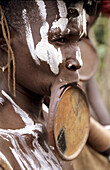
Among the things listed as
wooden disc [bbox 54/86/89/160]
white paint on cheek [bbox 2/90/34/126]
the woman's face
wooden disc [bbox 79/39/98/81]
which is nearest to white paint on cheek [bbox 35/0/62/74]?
the woman's face

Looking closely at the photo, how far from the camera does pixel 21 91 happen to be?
1.44 meters

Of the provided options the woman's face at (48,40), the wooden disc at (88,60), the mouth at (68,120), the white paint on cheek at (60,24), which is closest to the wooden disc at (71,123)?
the mouth at (68,120)

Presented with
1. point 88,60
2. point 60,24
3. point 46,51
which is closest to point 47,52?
point 46,51

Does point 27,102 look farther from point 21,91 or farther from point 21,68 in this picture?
point 21,68

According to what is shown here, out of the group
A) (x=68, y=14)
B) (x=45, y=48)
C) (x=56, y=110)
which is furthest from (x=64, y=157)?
(x=68, y=14)

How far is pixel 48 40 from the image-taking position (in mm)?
1319

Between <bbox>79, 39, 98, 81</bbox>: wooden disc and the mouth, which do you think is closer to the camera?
the mouth

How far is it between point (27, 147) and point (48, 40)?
17.1 inches

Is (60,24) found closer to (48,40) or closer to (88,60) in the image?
(48,40)

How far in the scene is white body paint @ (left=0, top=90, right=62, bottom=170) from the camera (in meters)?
1.31

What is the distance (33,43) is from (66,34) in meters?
0.13

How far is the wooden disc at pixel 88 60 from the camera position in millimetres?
2397

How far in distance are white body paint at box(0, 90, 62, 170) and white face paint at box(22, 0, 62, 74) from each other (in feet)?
0.72

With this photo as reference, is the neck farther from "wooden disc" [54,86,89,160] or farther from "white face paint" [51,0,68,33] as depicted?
"white face paint" [51,0,68,33]
